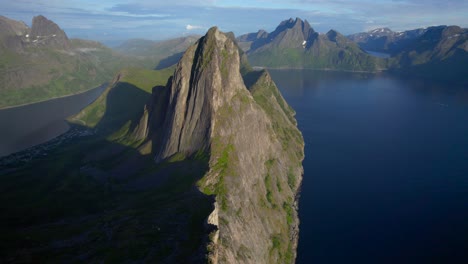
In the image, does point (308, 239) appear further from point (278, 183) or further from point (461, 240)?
point (461, 240)

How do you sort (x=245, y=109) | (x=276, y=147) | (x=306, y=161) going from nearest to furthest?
(x=245, y=109) < (x=276, y=147) < (x=306, y=161)

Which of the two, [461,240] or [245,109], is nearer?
[461,240]

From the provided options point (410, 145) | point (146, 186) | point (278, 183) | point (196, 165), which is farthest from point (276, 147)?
point (410, 145)

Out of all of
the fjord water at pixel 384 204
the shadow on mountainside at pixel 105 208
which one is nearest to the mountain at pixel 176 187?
the shadow on mountainside at pixel 105 208

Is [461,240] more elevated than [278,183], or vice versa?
[278,183]

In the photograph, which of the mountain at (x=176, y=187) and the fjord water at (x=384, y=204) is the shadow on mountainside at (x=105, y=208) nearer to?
the mountain at (x=176, y=187)

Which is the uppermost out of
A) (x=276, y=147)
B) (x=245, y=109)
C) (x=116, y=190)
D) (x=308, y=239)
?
(x=245, y=109)

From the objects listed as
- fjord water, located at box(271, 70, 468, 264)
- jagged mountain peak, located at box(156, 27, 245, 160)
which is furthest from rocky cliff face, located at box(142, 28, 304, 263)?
fjord water, located at box(271, 70, 468, 264)
